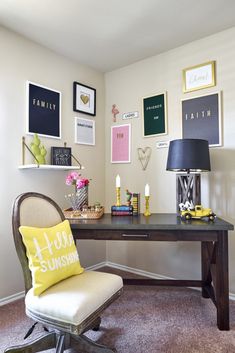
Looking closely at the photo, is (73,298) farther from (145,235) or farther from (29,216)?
(145,235)

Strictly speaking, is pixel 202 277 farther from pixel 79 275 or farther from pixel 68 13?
pixel 68 13

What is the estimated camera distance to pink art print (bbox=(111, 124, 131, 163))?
2996 mm

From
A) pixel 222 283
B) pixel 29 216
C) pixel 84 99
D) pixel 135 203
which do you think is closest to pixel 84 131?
pixel 84 99

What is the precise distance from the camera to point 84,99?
294 cm

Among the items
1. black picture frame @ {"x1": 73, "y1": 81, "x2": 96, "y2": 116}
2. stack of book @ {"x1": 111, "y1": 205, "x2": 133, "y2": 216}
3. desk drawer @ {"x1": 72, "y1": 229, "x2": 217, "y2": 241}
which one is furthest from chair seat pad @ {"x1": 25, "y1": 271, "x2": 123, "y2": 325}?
black picture frame @ {"x1": 73, "y1": 81, "x2": 96, "y2": 116}

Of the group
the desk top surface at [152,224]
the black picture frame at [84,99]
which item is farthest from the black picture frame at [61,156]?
the desk top surface at [152,224]

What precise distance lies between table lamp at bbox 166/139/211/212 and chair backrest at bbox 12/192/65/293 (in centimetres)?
102

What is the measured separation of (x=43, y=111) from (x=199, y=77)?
157 cm

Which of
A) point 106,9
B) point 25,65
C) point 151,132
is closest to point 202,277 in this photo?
point 151,132

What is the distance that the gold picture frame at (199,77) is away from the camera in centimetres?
238

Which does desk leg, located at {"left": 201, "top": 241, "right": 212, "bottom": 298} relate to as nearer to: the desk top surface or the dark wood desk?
the dark wood desk

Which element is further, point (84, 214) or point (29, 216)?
point (84, 214)

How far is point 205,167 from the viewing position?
2.03 m

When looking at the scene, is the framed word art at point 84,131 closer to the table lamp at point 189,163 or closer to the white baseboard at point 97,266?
the table lamp at point 189,163
